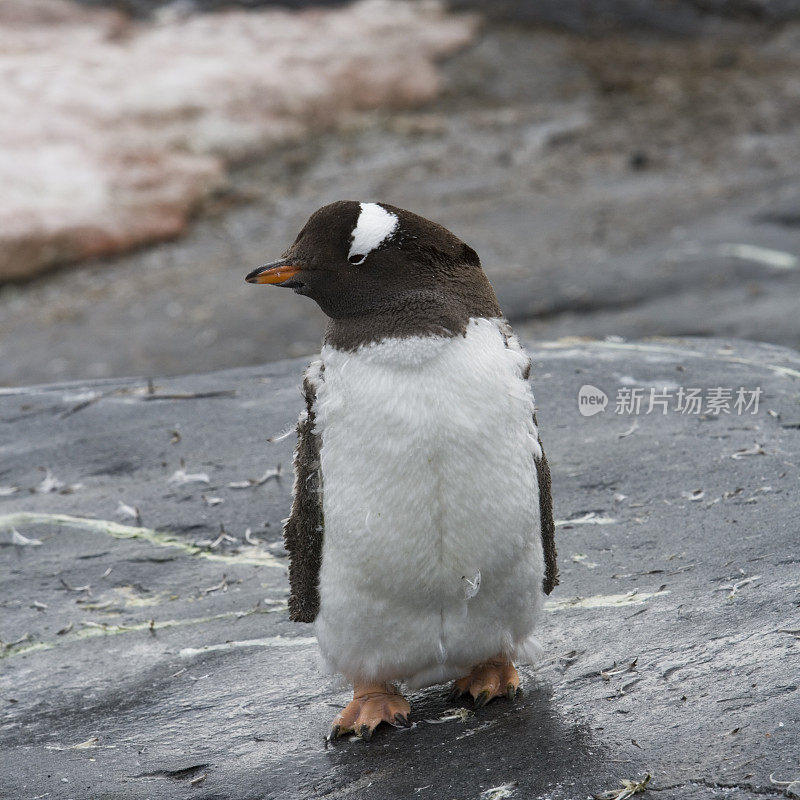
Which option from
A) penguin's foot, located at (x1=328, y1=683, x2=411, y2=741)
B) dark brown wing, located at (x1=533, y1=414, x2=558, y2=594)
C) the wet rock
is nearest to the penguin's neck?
dark brown wing, located at (x1=533, y1=414, x2=558, y2=594)

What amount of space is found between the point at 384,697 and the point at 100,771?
0.93 meters

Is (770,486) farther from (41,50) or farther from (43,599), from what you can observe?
(41,50)

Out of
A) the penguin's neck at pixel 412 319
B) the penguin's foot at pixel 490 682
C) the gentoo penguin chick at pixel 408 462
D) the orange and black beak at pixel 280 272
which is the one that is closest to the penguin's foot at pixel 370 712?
the gentoo penguin chick at pixel 408 462

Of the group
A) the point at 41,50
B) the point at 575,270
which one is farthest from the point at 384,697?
the point at 41,50

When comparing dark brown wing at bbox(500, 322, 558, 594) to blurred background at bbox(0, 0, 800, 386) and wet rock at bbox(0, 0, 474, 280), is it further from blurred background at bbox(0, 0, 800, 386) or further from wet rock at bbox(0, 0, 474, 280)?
wet rock at bbox(0, 0, 474, 280)

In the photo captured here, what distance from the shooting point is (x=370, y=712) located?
12.1 ft

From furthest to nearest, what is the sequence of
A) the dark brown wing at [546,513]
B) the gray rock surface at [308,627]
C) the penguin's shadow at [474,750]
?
the dark brown wing at [546,513] → the gray rock surface at [308,627] → the penguin's shadow at [474,750]

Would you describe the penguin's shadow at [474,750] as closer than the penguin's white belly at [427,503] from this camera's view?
Yes

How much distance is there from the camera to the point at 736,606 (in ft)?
13.2

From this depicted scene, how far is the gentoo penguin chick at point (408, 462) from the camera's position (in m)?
3.46

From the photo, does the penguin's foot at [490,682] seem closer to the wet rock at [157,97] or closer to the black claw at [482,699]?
the black claw at [482,699]

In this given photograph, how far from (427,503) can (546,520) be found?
51 centimetres

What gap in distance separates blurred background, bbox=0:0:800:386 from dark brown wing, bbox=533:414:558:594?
6044 millimetres

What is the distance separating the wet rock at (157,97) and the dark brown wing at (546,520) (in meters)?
10.8
